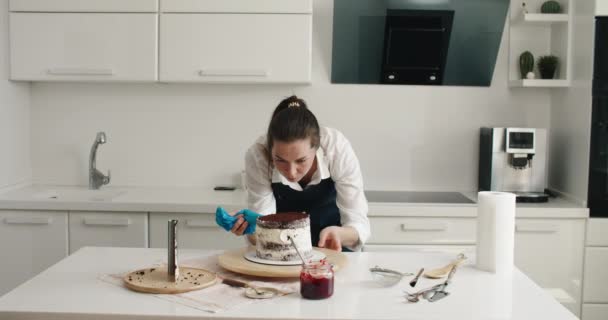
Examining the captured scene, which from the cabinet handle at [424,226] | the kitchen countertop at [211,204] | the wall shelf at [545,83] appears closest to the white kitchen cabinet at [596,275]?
the kitchen countertop at [211,204]

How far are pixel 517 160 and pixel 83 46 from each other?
232cm

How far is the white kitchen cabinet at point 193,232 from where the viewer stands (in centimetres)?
342

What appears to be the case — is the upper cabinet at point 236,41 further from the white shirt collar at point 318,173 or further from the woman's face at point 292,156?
the woman's face at point 292,156

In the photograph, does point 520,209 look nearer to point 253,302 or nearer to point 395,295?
point 395,295

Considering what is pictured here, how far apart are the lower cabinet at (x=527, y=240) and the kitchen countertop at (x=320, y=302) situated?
54.9 inches

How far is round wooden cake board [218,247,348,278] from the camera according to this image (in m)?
1.90

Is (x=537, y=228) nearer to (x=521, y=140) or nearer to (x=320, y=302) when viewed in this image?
(x=521, y=140)

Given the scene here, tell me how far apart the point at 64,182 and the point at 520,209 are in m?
2.48

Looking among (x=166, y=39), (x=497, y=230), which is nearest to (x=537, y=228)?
(x=497, y=230)

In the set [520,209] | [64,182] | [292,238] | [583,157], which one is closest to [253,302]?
[292,238]

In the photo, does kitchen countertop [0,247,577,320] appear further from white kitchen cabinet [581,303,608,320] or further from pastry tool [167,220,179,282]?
white kitchen cabinet [581,303,608,320]

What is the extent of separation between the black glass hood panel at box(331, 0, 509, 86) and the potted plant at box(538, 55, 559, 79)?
9.9 inches

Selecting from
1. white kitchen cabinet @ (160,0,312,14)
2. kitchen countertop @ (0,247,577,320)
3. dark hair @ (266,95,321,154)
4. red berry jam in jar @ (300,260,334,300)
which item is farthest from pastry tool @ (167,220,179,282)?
white kitchen cabinet @ (160,0,312,14)

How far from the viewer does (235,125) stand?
3990 millimetres
